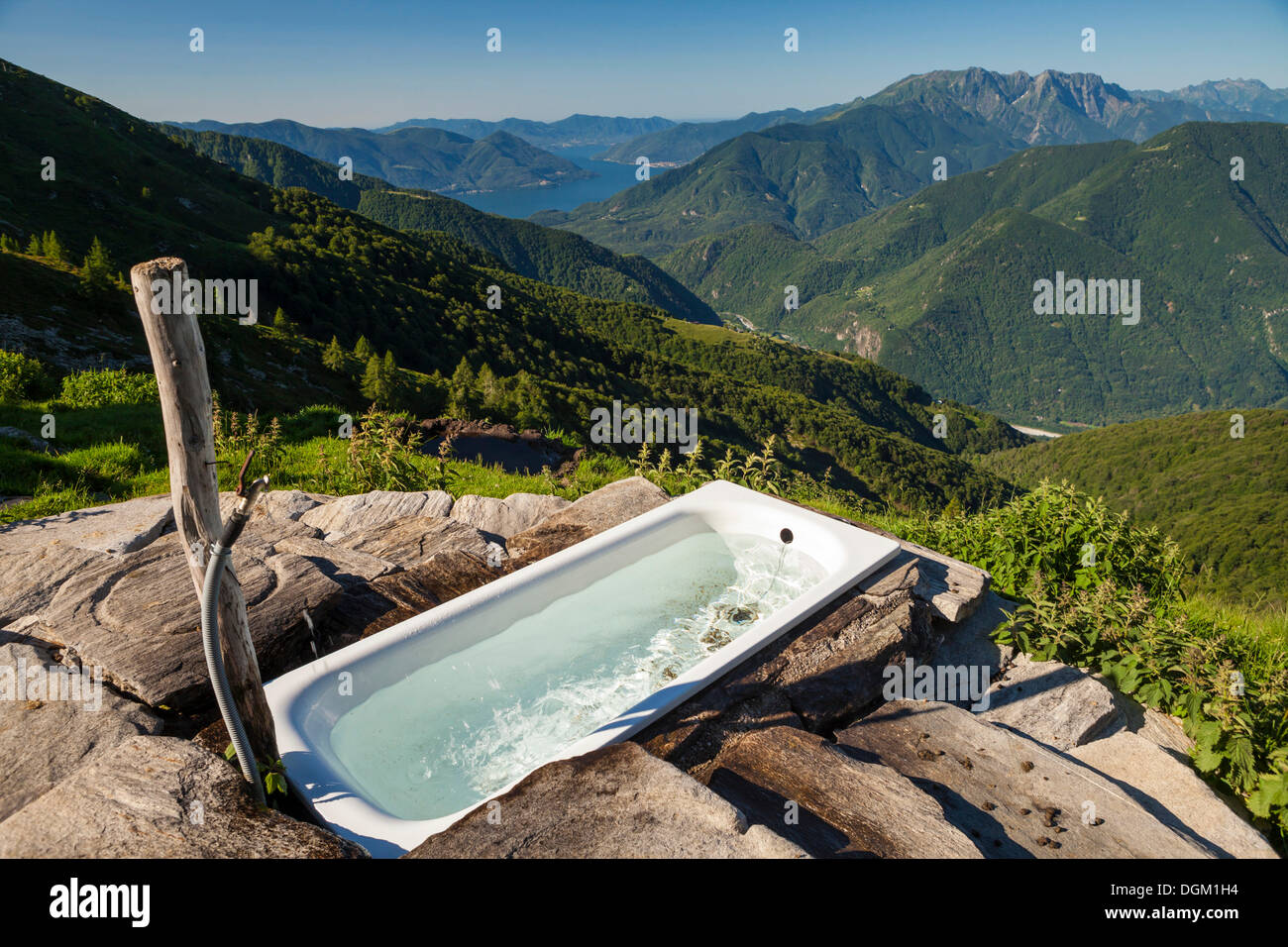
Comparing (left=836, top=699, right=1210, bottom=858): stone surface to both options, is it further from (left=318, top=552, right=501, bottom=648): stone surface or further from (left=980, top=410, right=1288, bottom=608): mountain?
(left=980, top=410, right=1288, bottom=608): mountain

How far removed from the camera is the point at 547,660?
14.7 ft

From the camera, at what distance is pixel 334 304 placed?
35094 mm

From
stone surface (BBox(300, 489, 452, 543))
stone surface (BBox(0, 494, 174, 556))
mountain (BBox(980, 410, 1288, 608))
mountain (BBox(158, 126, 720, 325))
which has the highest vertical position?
mountain (BBox(158, 126, 720, 325))

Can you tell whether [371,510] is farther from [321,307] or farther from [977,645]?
[321,307]

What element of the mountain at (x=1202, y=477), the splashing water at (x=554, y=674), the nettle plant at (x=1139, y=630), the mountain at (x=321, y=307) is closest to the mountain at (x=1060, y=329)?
the mountain at (x=1202, y=477)

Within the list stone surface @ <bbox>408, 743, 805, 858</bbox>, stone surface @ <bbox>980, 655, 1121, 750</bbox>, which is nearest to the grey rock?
stone surface @ <bbox>408, 743, 805, 858</bbox>

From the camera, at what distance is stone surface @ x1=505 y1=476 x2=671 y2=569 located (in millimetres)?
5367

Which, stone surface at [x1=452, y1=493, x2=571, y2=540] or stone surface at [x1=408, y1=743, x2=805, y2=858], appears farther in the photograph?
stone surface at [x1=452, y1=493, x2=571, y2=540]

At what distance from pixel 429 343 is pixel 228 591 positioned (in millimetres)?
36622

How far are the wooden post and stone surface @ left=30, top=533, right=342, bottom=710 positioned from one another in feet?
3.35

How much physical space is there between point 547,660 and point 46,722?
252cm

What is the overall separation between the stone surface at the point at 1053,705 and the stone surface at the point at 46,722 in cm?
451
